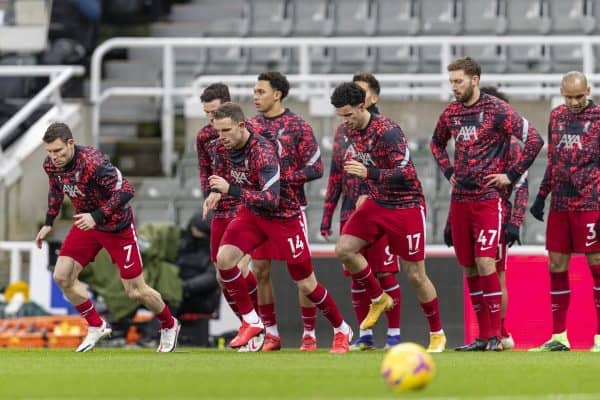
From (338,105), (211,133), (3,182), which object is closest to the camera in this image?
(338,105)

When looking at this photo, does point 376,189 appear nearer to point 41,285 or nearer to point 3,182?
point 41,285

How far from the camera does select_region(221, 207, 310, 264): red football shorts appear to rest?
12742mm

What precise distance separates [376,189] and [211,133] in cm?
160

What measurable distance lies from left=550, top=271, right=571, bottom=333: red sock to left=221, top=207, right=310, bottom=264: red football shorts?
7.01 ft

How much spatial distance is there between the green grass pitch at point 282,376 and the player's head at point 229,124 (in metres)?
1.64

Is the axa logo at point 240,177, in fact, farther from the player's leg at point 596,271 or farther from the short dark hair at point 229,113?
the player's leg at point 596,271

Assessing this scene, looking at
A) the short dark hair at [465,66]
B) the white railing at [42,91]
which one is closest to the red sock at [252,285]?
the short dark hair at [465,66]

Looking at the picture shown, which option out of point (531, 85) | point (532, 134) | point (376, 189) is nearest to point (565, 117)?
point (532, 134)

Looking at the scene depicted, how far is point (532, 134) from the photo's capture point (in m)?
12.9

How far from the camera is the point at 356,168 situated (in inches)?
481

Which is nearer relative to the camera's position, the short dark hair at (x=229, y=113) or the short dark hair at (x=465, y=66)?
the short dark hair at (x=229, y=113)

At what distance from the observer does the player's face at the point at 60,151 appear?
→ 1270 centimetres

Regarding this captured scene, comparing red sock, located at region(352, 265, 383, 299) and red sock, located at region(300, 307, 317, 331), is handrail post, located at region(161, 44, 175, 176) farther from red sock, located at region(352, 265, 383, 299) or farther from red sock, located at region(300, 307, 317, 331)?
red sock, located at region(352, 265, 383, 299)

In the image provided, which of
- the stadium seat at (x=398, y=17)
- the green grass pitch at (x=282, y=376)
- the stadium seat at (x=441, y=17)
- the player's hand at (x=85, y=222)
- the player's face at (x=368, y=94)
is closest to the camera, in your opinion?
the green grass pitch at (x=282, y=376)
